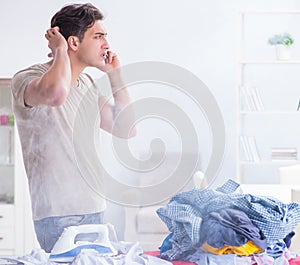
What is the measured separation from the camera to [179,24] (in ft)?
13.2

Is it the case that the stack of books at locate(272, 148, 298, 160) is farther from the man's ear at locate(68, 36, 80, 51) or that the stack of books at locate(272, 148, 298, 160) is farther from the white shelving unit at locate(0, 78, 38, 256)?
the man's ear at locate(68, 36, 80, 51)

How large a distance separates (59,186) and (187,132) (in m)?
1.98

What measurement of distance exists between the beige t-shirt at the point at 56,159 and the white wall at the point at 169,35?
1.71 m

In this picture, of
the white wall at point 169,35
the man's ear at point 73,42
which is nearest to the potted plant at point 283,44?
the white wall at point 169,35

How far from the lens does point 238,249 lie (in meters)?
1.58

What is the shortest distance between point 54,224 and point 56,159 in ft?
0.69

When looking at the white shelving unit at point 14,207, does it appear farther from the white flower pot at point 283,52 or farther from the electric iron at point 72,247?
the electric iron at point 72,247

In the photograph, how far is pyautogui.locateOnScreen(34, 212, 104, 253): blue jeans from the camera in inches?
87.6

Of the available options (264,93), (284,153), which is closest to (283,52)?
(264,93)

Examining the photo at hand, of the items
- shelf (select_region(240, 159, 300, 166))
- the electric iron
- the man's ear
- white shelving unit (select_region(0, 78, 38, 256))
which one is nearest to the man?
the man's ear

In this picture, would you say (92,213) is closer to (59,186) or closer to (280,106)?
(59,186)

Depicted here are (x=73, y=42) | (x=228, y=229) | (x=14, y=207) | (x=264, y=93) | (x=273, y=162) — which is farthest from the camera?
(x=264, y=93)

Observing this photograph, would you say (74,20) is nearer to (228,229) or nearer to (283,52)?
(228,229)

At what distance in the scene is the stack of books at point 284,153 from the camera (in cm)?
388
